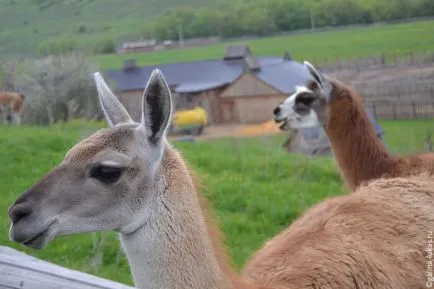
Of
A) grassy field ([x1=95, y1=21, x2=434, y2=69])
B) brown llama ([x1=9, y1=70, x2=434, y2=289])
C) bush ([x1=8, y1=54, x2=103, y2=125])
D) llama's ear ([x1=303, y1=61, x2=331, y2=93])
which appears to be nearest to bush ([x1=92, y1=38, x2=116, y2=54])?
grassy field ([x1=95, y1=21, x2=434, y2=69])

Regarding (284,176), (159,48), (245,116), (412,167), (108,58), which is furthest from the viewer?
(159,48)

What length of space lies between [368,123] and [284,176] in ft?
9.22

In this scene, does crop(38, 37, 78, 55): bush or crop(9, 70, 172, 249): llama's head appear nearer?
crop(9, 70, 172, 249): llama's head

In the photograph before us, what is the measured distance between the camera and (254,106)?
4566 cm

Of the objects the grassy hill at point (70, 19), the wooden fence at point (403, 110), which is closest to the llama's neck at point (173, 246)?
the grassy hill at point (70, 19)

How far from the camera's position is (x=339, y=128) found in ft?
25.4

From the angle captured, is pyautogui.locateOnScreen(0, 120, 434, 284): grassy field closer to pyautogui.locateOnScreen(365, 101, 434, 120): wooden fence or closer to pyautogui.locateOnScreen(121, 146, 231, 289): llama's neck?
pyautogui.locateOnScreen(121, 146, 231, 289): llama's neck

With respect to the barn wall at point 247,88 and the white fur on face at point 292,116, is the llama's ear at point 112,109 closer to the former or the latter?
the white fur on face at point 292,116

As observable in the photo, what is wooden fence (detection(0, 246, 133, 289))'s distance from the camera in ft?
10.9

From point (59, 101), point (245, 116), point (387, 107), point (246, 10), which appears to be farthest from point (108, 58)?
point (387, 107)

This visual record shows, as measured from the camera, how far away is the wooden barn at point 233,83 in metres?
44.9

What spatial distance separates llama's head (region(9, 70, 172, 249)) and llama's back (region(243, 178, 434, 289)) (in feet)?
2.86

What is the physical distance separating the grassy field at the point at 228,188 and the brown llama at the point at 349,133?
0.99 m

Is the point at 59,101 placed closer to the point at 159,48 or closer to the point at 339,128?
the point at 339,128
